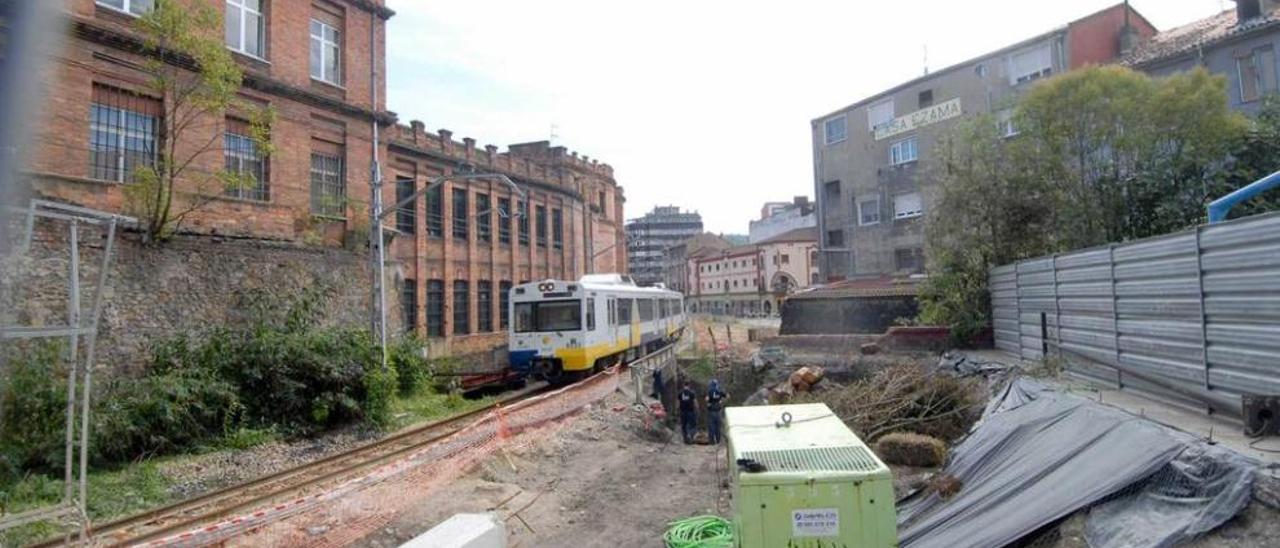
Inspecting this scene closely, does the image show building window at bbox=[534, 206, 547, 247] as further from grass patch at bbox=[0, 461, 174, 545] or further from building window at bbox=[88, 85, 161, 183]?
grass patch at bbox=[0, 461, 174, 545]

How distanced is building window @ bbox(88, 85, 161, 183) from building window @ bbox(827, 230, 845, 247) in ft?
92.4

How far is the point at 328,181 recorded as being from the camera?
22.0 meters

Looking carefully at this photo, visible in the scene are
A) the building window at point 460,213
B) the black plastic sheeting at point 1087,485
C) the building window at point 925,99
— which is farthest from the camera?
the building window at point 925,99

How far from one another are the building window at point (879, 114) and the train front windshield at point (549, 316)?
20520 millimetres

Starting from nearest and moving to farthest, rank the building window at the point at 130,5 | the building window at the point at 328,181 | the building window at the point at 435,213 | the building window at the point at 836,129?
1. the building window at the point at 130,5
2. the building window at the point at 328,181
3. the building window at the point at 435,213
4. the building window at the point at 836,129

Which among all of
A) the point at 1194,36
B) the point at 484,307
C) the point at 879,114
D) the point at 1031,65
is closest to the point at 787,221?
the point at 879,114

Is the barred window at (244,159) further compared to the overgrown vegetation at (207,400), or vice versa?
the barred window at (244,159)

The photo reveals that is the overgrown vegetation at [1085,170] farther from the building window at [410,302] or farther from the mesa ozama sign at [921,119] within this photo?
the building window at [410,302]

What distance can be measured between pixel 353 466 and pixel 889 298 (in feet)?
61.2

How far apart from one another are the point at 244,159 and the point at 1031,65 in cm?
2750

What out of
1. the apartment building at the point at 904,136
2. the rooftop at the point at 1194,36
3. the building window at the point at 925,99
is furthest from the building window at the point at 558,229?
the rooftop at the point at 1194,36

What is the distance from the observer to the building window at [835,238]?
36.0m

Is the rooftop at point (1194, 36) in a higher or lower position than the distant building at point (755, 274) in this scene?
higher

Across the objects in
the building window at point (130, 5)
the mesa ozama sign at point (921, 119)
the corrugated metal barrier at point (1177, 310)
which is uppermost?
the mesa ozama sign at point (921, 119)
